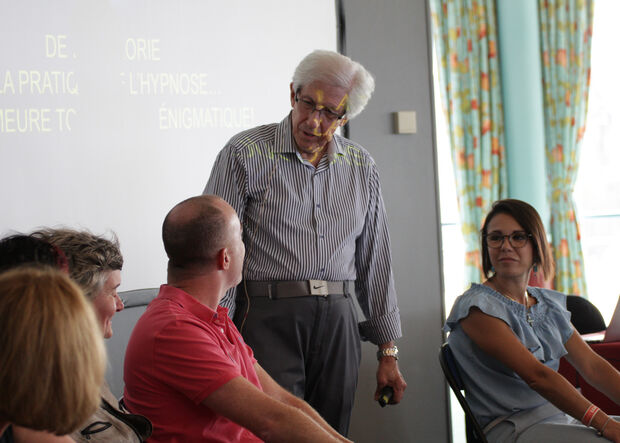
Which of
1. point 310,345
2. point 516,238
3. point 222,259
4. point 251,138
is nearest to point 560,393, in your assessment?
point 516,238

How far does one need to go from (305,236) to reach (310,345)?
34 centimetres

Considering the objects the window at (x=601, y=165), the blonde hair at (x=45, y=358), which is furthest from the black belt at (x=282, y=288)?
the window at (x=601, y=165)

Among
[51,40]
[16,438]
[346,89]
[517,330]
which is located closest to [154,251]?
[51,40]

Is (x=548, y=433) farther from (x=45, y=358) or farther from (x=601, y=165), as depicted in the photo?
(x=601, y=165)

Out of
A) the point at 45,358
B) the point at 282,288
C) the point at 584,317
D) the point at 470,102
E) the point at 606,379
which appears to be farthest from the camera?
the point at 470,102

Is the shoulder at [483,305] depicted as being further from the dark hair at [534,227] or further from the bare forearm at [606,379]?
the bare forearm at [606,379]

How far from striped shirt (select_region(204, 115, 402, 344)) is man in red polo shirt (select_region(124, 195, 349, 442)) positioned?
1.66ft

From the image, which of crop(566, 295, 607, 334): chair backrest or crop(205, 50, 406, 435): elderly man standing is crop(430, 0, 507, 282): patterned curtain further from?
crop(205, 50, 406, 435): elderly man standing

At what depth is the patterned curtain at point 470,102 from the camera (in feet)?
14.7

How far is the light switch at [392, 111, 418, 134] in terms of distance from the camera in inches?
128

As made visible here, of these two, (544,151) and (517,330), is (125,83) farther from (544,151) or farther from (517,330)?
(544,151)

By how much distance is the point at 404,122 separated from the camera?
3.26 m

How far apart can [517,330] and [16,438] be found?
5.28 ft

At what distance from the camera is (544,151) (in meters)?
4.58
